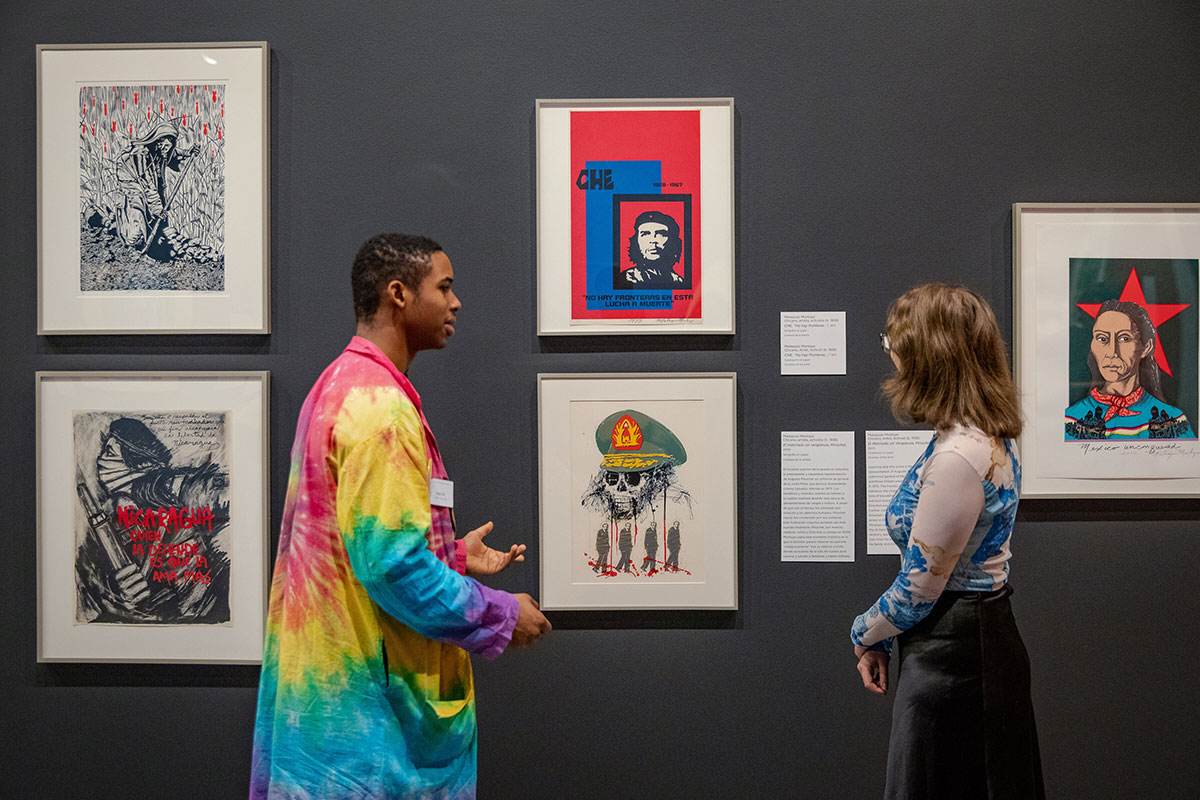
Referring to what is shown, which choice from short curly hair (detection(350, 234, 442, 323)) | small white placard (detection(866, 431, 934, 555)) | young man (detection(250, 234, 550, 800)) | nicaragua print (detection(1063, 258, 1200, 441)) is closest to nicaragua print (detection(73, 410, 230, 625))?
young man (detection(250, 234, 550, 800))

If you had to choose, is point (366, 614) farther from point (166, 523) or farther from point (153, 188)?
point (153, 188)

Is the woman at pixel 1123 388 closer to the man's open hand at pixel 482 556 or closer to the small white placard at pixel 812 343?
the small white placard at pixel 812 343

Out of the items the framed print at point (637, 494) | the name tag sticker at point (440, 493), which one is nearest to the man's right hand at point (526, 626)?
the name tag sticker at point (440, 493)

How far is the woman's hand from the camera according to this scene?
1784mm

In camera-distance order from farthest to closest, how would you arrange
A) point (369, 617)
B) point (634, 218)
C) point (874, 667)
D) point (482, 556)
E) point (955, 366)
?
point (634, 218) → point (482, 556) → point (874, 667) → point (955, 366) → point (369, 617)

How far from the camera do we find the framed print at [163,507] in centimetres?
→ 234

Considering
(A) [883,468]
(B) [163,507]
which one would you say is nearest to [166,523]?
(B) [163,507]

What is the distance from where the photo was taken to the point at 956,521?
157 centimetres

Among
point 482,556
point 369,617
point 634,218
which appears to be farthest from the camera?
point 634,218

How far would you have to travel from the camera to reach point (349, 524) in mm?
1459

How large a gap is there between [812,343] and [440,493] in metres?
1.26

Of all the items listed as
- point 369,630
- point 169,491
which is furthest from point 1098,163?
point 169,491

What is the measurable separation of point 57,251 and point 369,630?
64.6 inches

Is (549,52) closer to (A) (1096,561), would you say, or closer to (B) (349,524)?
(B) (349,524)
